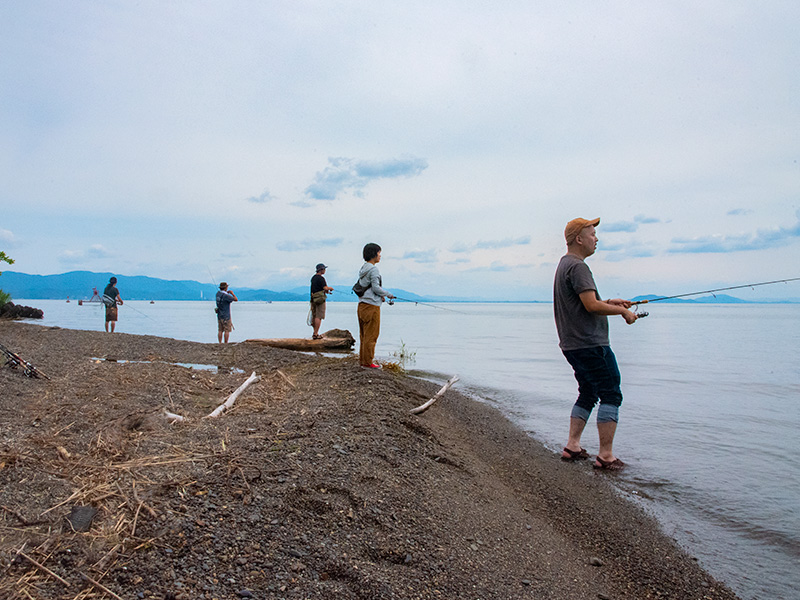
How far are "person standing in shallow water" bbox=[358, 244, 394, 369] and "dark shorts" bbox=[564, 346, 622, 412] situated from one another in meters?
3.78

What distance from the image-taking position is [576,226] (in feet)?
17.9

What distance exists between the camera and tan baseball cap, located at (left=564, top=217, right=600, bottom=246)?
17.8ft

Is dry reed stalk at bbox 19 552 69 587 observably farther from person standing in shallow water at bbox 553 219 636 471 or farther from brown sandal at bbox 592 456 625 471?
brown sandal at bbox 592 456 625 471

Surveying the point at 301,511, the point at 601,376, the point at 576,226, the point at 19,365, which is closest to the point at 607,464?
the point at 601,376

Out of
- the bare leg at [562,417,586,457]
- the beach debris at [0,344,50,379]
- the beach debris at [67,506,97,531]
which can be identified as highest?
the beach debris at [0,344,50,379]

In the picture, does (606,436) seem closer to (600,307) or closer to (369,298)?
(600,307)

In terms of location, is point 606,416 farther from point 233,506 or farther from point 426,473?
point 233,506

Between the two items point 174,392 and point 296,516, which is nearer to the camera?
point 296,516

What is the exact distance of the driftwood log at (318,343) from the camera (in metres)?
15.1

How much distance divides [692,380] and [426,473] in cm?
1111

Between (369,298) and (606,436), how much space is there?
4345 millimetres

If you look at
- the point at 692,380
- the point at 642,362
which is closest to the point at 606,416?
the point at 692,380

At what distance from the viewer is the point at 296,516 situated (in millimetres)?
3061

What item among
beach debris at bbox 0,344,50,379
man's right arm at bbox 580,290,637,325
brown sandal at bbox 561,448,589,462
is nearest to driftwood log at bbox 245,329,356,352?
beach debris at bbox 0,344,50,379
